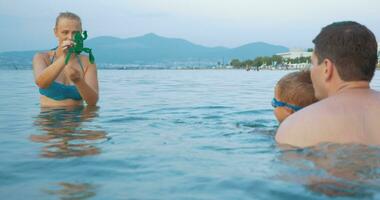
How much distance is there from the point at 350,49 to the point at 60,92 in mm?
5575

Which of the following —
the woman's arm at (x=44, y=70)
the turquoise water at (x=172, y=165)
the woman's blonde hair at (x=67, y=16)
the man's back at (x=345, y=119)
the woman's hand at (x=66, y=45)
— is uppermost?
the woman's blonde hair at (x=67, y=16)

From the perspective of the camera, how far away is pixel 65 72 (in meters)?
8.11

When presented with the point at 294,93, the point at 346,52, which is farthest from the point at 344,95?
the point at 294,93

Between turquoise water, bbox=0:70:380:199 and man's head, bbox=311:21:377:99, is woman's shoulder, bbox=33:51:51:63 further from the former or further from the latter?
man's head, bbox=311:21:377:99

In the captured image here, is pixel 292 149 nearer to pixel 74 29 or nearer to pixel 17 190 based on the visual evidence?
pixel 17 190

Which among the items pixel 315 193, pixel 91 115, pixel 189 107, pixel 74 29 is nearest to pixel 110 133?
pixel 91 115

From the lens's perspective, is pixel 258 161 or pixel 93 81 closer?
pixel 258 161

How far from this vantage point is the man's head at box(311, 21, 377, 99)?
11.8 feet

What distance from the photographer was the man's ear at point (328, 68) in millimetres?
3749

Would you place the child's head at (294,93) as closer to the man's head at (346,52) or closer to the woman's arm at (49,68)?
the man's head at (346,52)

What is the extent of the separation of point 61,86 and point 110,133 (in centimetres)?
265

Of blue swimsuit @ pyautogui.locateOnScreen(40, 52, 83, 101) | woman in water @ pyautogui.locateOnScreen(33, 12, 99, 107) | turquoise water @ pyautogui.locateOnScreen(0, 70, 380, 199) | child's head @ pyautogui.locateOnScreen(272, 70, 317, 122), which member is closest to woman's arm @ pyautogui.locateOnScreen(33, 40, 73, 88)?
woman in water @ pyautogui.locateOnScreen(33, 12, 99, 107)

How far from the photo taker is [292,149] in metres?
3.94

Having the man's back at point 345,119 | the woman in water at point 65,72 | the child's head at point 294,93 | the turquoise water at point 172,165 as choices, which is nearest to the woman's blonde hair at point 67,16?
the woman in water at point 65,72
